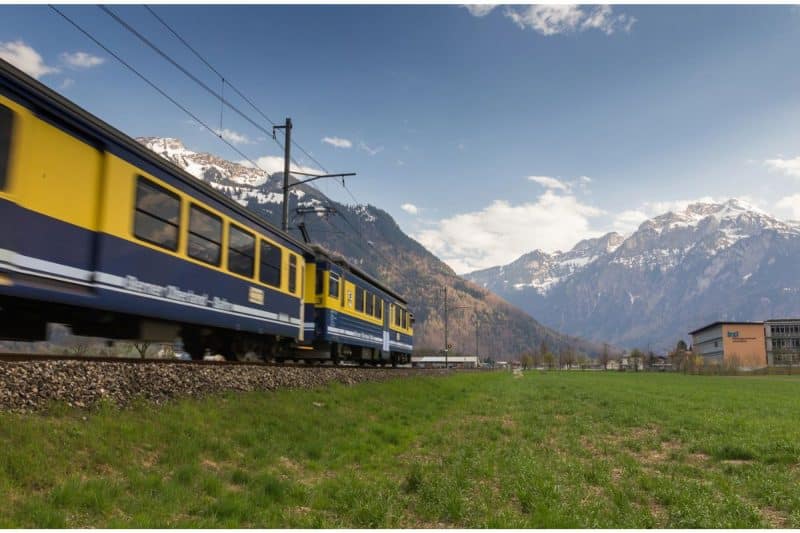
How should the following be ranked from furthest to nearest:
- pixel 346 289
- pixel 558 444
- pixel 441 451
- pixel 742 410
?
pixel 346 289
pixel 742 410
pixel 558 444
pixel 441 451

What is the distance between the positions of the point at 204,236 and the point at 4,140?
215 inches

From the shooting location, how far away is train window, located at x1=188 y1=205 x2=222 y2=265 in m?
13.0

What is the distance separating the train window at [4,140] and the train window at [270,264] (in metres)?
8.59

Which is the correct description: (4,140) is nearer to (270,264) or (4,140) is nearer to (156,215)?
(156,215)

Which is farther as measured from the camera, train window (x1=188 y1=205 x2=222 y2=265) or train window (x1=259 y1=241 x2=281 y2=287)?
train window (x1=259 y1=241 x2=281 y2=287)

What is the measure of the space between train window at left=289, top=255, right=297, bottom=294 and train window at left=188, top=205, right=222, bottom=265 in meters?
4.92

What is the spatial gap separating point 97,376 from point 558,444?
8.94 meters

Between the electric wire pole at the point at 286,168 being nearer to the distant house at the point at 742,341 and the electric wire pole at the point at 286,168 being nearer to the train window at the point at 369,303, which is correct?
the train window at the point at 369,303

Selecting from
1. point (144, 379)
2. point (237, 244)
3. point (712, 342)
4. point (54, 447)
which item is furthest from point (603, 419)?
point (712, 342)

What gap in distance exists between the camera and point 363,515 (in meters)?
6.80

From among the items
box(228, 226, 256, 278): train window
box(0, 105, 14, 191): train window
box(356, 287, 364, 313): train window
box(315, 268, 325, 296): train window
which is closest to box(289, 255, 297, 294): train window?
box(228, 226, 256, 278): train window

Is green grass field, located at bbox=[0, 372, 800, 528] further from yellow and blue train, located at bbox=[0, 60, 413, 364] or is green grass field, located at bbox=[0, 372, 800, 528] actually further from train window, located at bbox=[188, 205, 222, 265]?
train window, located at bbox=[188, 205, 222, 265]

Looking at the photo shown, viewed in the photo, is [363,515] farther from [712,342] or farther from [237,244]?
[712,342]

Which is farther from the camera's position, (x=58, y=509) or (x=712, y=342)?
(x=712, y=342)
